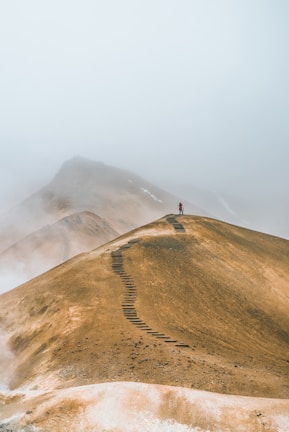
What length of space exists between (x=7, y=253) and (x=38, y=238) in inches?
494

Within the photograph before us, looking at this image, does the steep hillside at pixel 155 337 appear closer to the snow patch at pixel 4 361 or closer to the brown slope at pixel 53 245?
the snow patch at pixel 4 361

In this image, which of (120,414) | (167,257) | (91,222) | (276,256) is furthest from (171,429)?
(91,222)

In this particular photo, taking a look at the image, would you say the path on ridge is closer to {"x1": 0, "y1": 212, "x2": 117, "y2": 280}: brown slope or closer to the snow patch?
the snow patch

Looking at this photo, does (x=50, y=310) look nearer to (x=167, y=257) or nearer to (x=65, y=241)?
(x=167, y=257)

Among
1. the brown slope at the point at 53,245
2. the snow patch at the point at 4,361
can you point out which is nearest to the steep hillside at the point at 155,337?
the snow patch at the point at 4,361

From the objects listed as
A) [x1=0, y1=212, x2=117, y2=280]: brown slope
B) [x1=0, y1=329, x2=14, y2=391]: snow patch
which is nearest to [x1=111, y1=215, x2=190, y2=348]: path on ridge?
[x1=0, y1=329, x2=14, y2=391]: snow patch

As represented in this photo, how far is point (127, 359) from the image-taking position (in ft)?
114

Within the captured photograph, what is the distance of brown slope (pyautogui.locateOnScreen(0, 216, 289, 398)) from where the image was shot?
109 ft

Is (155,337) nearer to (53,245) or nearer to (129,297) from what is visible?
(129,297)

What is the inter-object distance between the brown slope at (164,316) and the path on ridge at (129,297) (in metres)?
0.24

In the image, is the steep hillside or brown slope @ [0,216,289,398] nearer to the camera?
the steep hillside

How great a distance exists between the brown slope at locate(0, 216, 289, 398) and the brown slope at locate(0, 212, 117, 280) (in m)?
73.1

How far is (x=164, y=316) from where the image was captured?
154 feet

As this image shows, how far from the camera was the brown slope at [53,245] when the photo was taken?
141 meters
